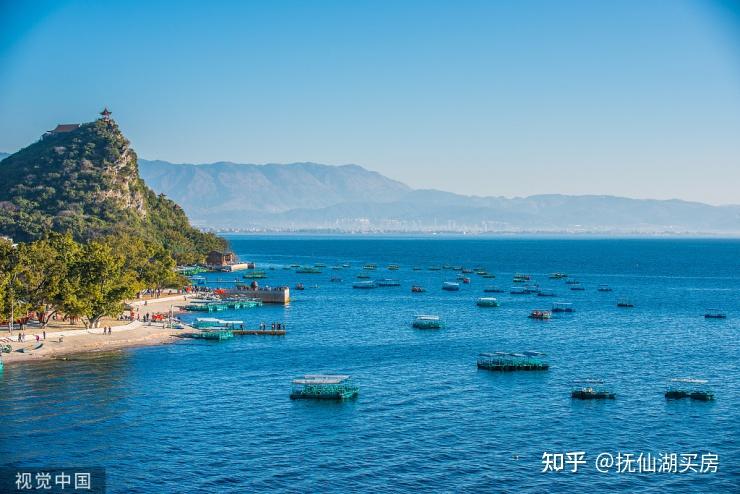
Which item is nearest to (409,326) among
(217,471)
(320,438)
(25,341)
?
(25,341)

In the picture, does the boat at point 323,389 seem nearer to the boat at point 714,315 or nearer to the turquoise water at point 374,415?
the turquoise water at point 374,415

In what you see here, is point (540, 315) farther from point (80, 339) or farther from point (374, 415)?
point (80, 339)

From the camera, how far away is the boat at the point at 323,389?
2778 inches

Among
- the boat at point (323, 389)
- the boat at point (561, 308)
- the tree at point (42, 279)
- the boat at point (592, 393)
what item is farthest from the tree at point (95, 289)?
the boat at point (561, 308)

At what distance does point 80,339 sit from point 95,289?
824 cm

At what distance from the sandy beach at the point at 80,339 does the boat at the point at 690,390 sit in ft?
197

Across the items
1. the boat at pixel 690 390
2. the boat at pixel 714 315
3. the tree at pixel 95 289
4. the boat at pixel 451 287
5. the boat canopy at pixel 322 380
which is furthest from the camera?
the boat at pixel 451 287

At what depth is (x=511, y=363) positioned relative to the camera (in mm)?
84938

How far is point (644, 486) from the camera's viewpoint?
163 ft

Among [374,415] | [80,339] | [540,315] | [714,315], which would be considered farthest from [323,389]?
[714,315]

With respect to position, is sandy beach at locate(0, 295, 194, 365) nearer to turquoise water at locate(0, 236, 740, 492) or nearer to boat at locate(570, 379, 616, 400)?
turquoise water at locate(0, 236, 740, 492)

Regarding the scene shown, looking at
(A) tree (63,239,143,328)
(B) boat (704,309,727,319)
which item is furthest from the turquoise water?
(B) boat (704,309,727,319)

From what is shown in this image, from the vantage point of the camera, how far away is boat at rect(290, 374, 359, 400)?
70.6 m

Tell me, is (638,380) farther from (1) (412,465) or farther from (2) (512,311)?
(2) (512,311)
